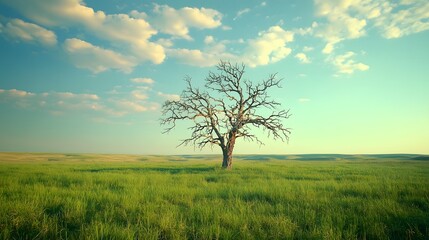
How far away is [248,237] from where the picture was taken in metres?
5.05

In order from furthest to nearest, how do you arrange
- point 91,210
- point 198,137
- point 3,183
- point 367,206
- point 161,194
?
point 198,137 < point 3,183 < point 161,194 < point 367,206 < point 91,210

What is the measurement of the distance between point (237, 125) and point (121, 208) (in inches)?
772

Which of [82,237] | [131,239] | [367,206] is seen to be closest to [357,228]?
[367,206]

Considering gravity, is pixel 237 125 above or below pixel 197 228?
above

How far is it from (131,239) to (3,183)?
38.1ft

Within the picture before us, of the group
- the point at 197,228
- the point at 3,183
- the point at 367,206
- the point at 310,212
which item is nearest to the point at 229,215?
the point at 197,228

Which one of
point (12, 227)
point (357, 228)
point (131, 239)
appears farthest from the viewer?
point (357, 228)

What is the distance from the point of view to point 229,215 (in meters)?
6.46

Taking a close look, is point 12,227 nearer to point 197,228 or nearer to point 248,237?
point 197,228

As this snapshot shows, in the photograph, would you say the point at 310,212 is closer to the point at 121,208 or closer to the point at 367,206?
the point at 367,206

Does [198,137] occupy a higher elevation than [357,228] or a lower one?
higher

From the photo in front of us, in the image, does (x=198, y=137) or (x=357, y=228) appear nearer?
(x=357, y=228)

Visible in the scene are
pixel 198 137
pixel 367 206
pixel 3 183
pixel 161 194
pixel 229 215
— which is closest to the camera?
pixel 229 215

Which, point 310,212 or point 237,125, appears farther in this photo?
point 237,125
